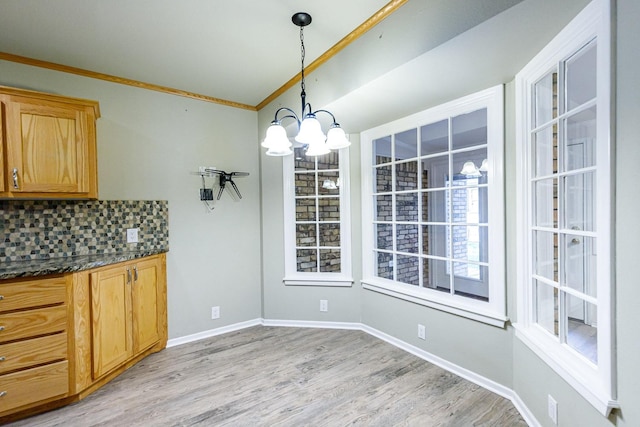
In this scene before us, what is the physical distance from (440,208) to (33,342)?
314 centimetres

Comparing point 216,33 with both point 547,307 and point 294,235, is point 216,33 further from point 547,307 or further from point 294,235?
point 547,307

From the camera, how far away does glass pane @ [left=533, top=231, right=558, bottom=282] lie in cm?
170

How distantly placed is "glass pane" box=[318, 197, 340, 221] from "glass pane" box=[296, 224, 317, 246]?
7.0 inches

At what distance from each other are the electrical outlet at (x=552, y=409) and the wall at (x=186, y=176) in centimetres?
273

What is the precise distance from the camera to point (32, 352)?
1906mm

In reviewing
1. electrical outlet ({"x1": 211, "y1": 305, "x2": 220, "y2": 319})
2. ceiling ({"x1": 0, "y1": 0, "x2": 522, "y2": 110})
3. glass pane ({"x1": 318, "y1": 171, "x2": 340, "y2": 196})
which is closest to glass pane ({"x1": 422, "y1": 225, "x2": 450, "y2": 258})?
glass pane ({"x1": 318, "y1": 171, "x2": 340, "y2": 196})

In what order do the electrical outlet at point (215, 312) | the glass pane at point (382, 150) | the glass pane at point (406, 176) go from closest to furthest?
the glass pane at point (406, 176), the glass pane at point (382, 150), the electrical outlet at point (215, 312)

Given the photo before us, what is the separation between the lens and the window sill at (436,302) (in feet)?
6.83

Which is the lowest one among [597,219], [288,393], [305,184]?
[288,393]

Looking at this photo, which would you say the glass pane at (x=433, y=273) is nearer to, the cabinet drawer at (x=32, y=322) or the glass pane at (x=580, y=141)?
the glass pane at (x=580, y=141)

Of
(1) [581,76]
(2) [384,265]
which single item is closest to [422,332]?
(2) [384,265]

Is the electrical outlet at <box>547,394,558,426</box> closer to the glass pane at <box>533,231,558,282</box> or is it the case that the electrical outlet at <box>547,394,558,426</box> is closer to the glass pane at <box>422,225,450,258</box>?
the glass pane at <box>533,231,558,282</box>

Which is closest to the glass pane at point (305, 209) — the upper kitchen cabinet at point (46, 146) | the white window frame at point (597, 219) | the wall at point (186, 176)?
the wall at point (186, 176)

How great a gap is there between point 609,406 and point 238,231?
3.06 meters
